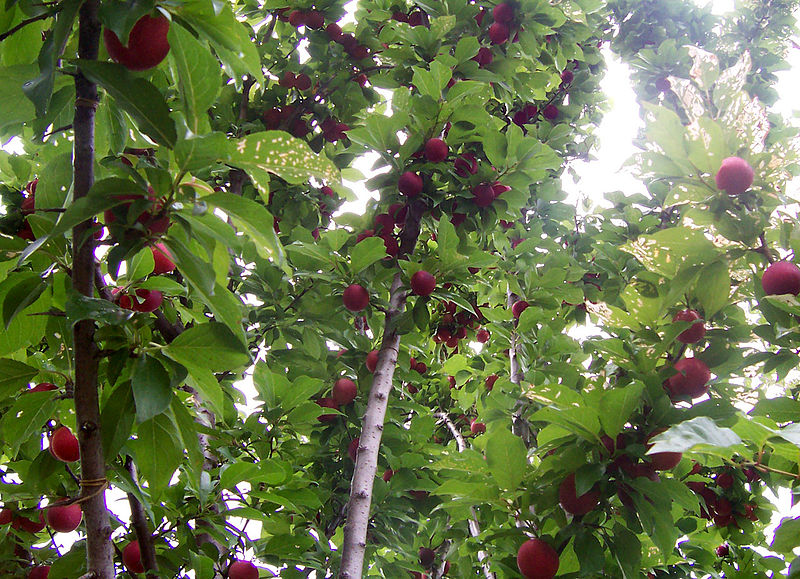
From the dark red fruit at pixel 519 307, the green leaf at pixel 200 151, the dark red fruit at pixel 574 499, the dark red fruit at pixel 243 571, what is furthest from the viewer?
the dark red fruit at pixel 519 307

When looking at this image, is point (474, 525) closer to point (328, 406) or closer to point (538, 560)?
point (328, 406)

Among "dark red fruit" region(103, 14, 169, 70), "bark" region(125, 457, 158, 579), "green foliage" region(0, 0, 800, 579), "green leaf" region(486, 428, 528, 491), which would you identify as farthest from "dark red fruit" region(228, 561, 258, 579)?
"dark red fruit" region(103, 14, 169, 70)

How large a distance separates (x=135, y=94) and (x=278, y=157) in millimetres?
191

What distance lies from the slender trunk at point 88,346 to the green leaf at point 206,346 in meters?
0.11

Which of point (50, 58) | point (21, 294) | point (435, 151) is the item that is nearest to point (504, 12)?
point (435, 151)

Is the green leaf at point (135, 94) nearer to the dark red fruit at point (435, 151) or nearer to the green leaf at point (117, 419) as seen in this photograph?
the green leaf at point (117, 419)

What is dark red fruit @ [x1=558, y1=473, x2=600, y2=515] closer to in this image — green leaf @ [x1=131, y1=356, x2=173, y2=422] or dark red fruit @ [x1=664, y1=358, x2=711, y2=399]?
dark red fruit @ [x1=664, y1=358, x2=711, y2=399]

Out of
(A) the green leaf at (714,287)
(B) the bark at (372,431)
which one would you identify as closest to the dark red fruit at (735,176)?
(A) the green leaf at (714,287)

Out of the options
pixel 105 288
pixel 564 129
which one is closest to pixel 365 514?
pixel 105 288

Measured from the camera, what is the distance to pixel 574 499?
1270 mm

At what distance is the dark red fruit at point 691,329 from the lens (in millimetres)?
1282

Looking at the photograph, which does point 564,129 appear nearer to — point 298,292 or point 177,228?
point 298,292

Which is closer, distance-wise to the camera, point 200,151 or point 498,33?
point 200,151

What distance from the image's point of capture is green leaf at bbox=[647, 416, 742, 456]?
0.74 m
